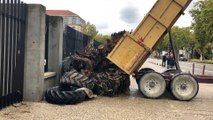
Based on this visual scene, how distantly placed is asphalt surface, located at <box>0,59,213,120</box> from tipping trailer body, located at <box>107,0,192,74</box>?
1284 millimetres

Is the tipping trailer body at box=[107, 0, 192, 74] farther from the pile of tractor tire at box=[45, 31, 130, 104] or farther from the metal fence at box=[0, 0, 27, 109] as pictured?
the metal fence at box=[0, 0, 27, 109]

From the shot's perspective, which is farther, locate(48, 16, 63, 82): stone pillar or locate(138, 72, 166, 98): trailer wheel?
locate(48, 16, 63, 82): stone pillar

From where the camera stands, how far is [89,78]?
13.2 meters

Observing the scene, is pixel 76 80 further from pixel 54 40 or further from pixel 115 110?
pixel 115 110

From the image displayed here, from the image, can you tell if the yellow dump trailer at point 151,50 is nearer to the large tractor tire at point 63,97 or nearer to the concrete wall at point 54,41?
the concrete wall at point 54,41

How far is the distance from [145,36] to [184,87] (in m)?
2.17

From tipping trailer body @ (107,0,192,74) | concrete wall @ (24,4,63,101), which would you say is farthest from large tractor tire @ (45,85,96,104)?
tipping trailer body @ (107,0,192,74)

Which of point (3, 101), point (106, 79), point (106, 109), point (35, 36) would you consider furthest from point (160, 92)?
point (3, 101)

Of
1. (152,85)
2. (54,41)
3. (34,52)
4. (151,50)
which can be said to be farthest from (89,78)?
(34,52)

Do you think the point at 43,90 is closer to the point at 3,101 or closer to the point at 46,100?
the point at 46,100

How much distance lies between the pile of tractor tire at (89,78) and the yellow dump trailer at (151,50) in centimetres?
64

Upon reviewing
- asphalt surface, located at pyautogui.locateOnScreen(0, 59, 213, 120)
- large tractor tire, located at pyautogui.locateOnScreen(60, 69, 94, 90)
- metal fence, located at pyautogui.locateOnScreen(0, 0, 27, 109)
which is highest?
metal fence, located at pyautogui.locateOnScreen(0, 0, 27, 109)

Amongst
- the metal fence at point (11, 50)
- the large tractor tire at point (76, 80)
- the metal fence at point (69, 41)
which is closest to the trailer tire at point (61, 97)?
the metal fence at point (11, 50)

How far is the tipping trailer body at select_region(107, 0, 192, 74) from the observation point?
518 inches
